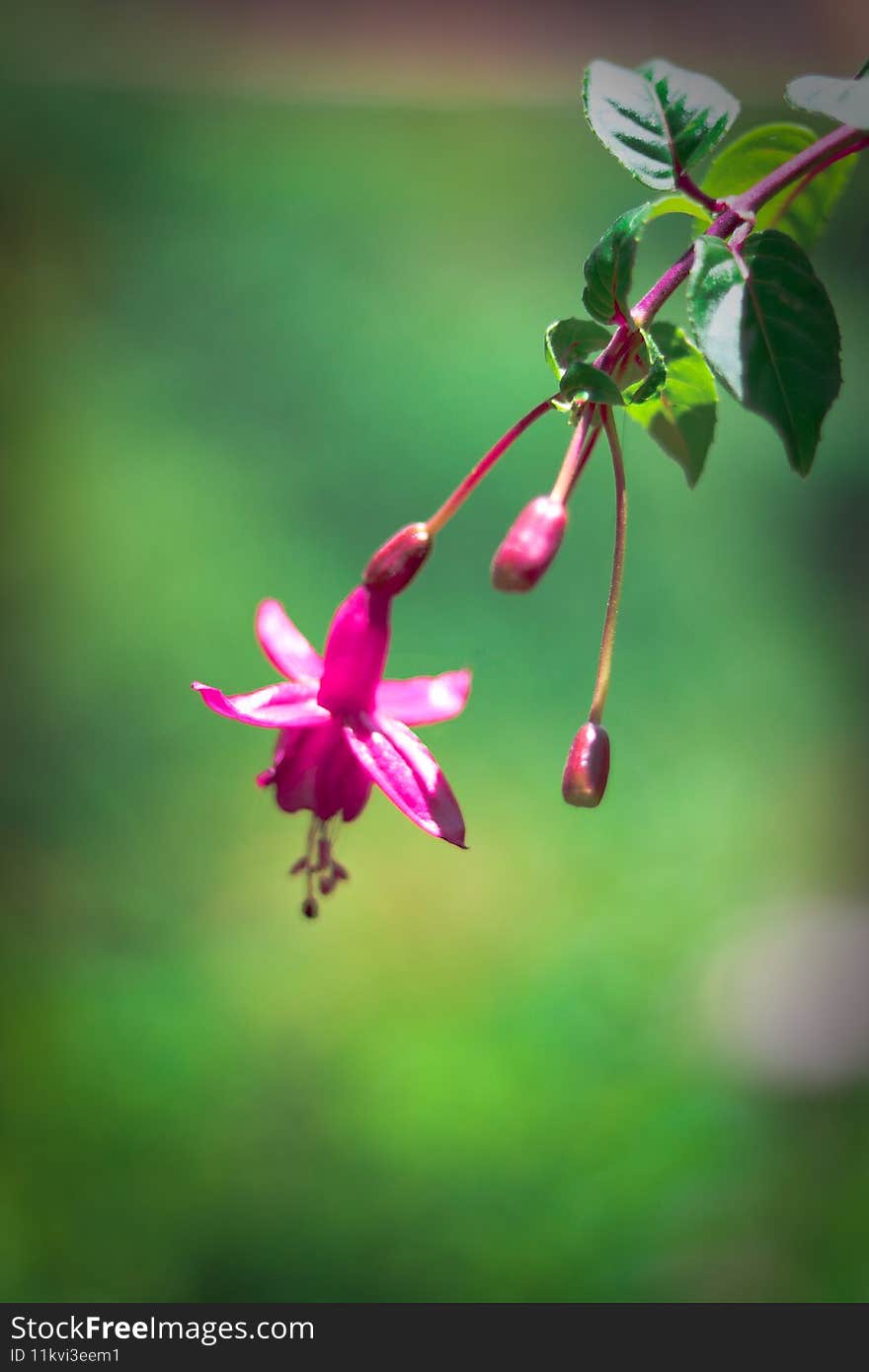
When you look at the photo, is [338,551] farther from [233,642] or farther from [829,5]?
[829,5]

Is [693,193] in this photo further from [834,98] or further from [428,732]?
[428,732]

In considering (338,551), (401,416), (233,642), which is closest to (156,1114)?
(233,642)

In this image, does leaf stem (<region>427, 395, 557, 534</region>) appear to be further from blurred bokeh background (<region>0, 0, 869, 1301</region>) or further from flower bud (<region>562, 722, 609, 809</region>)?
blurred bokeh background (<region>0, 0, 869, 1301</region>)

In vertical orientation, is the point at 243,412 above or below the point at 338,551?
above

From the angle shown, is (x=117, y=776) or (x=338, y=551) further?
(x=338, y=551)

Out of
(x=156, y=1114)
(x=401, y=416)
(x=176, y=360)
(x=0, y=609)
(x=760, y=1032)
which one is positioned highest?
(x=176, y=360)

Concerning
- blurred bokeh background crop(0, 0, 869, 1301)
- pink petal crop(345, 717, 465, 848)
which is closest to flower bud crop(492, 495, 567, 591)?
pink petal crop(345, 717, 465, 848)

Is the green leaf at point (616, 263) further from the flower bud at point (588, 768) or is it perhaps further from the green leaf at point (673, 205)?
the flower bud at point (588, 768)
